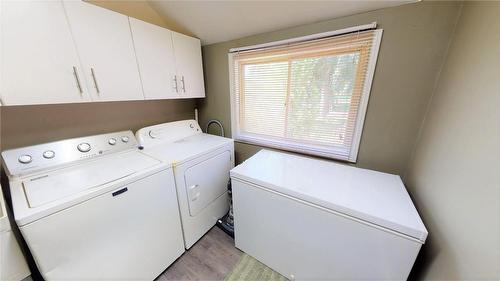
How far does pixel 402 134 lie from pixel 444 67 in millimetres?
478

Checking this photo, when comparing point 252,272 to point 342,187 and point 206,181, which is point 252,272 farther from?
point 342,187

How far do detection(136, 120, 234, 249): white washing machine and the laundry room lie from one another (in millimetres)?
19

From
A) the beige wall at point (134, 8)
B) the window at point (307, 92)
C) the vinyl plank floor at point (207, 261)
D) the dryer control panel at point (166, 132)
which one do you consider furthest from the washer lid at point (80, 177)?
the beige wall at point (134, 8)

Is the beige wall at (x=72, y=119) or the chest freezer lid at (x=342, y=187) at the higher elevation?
the beige wall at (x=72, y=119)

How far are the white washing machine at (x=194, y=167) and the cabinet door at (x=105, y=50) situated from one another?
0.49 metres

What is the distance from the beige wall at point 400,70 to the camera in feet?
3.60

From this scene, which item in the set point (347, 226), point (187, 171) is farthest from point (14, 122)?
point (347, 226)

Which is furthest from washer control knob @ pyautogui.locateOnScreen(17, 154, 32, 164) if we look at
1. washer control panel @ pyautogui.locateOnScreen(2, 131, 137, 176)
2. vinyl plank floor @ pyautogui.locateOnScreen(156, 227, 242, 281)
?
vinyl plank floor @ pyautogui.locateOnScreen(156, 227, 242, 281)

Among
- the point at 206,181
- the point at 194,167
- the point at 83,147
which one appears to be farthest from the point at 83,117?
the point at 206,181

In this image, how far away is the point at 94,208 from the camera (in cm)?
101

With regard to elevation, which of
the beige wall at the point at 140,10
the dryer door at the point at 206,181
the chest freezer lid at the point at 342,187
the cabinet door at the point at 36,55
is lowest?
the dryer door at the point at 206,181

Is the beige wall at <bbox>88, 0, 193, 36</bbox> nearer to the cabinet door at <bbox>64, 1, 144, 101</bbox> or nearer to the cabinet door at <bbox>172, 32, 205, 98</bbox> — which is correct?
the cabinet door at <bbox>172, 32, 205, 98</bbox>

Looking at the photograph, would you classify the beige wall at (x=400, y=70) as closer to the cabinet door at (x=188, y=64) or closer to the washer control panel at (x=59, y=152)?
the cabinet door at (x=188, y=64)

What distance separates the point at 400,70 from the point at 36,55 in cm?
233
